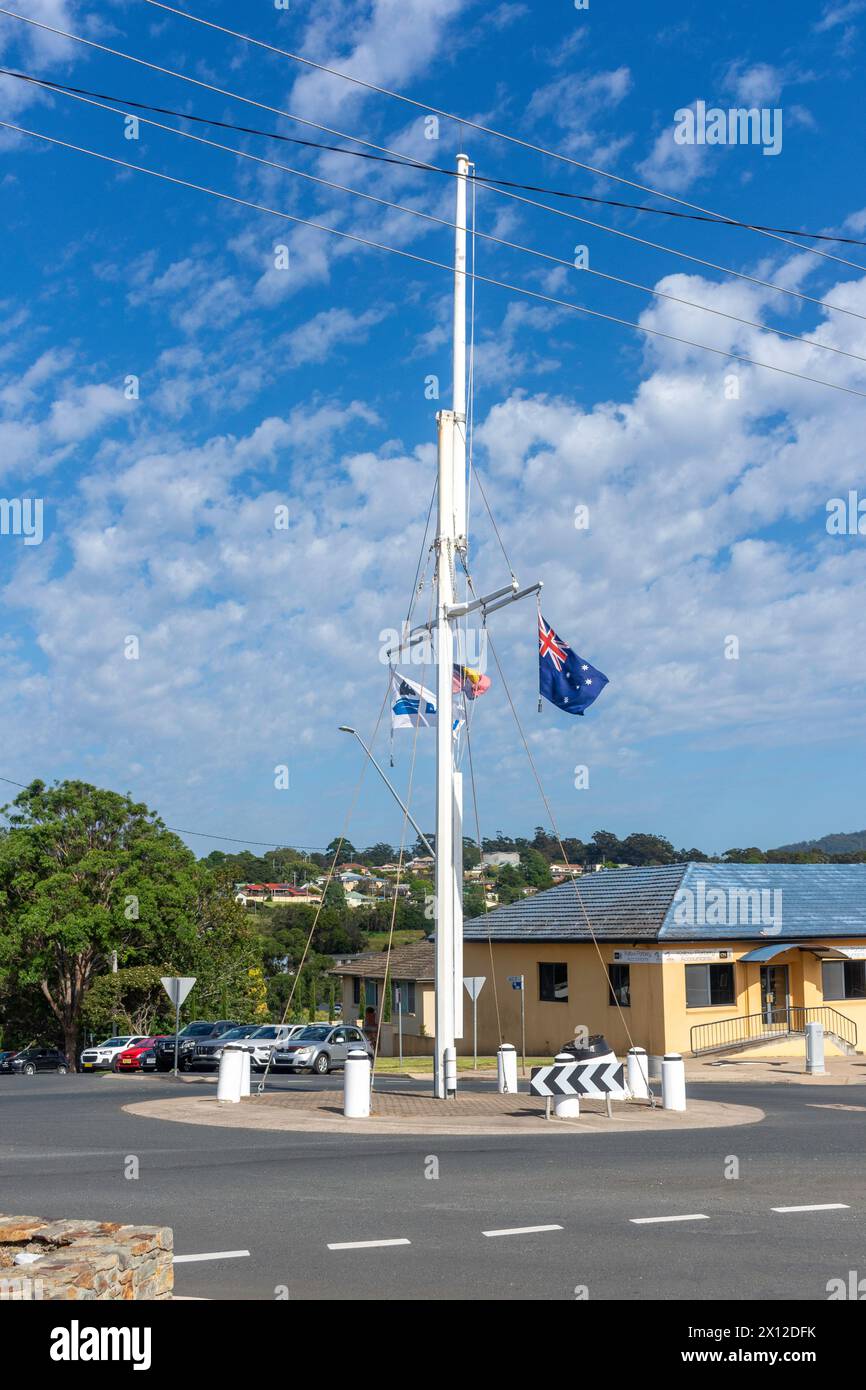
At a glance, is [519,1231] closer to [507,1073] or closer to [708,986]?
[507,1073]

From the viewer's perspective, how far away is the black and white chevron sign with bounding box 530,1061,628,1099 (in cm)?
1888

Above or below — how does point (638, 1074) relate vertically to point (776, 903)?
below

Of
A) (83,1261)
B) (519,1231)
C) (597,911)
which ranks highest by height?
(597,911)

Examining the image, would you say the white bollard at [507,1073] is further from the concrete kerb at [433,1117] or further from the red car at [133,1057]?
the red car at [133,1057]

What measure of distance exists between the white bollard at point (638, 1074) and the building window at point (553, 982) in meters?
17.8

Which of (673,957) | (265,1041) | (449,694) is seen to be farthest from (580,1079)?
(265,1041)

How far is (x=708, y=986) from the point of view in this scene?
37.7m

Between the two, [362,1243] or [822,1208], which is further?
A: [822,1208]

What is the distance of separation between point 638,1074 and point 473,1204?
1170cm

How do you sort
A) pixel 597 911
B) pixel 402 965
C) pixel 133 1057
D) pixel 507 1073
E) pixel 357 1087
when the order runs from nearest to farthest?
pixel 357 1087 → pixel 507 1073 → pixel 133 1057 → pixel 597 911 → pixel 402 965

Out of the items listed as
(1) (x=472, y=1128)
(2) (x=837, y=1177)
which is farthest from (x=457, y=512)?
(2) (x=837, y=1177)

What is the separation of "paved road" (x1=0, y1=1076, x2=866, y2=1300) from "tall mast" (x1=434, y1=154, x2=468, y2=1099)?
4.69m

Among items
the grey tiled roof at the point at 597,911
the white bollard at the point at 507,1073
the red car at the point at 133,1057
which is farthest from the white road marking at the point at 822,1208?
the red car at the point at 133,1057

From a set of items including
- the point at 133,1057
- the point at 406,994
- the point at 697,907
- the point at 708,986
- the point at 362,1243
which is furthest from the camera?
the point at 406,994
